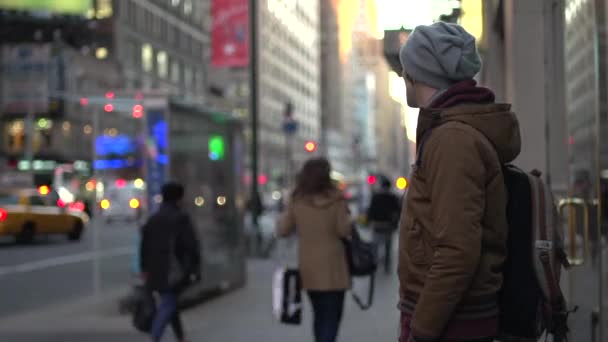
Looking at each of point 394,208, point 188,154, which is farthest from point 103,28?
point 188,154

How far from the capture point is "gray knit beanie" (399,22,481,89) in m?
3.08

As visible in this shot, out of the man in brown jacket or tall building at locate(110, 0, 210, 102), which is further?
tall building at locate(110, 0, 210, 102)

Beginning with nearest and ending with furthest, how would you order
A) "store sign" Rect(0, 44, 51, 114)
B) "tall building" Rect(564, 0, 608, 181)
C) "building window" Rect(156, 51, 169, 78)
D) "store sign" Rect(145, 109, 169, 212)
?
1. "tall building" Rect(564, 0, 608, 181)
2. "store sign" Rect(145, 109, 169, 212)
3. "store sign" Rect(0, 44, 51, 114)
4. "building window" Rect(156, 51, 169, 78)

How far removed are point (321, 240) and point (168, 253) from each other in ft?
6.20

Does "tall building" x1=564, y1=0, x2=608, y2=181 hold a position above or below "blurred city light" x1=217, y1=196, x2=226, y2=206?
above

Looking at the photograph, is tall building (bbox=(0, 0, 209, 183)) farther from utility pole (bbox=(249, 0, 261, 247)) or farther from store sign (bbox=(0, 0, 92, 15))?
utility pole (bbox=(249, 0, 261, 247))

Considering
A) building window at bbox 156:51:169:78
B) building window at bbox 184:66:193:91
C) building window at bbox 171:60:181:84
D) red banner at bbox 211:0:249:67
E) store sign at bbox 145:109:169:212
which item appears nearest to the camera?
store sign at bbox 145:109:169:212

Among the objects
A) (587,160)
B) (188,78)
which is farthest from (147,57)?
(587,160)

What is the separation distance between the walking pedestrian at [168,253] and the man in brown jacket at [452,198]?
5.57 m

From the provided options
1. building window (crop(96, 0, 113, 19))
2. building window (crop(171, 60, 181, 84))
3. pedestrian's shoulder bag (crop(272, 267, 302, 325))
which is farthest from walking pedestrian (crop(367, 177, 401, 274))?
building window (crop(171, 60, 181, 84))

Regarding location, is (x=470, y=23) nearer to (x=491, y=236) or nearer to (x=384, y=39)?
(x=384, y=39)

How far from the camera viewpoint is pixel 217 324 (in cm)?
1106

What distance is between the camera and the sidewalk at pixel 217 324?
10028 mm

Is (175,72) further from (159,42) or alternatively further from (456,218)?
(456,218)
